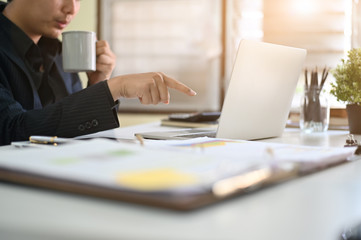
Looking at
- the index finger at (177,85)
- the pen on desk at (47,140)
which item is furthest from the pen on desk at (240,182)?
the index finger at (177,85)

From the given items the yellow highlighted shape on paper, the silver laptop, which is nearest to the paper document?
the yellow highlighted shape on paper

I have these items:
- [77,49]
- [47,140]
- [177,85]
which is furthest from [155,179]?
[77,49]

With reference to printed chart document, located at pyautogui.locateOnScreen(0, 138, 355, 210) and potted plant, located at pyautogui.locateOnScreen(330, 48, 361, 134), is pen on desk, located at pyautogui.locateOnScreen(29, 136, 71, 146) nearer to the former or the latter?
printed chart document, located at pyautogui.locateOnScreen(0, 138, 355, 210)

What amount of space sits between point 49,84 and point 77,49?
1.51 feet

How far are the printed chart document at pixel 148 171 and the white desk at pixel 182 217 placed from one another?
11mm

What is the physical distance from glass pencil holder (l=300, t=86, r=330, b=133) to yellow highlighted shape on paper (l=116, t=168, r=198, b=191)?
1.07 metres

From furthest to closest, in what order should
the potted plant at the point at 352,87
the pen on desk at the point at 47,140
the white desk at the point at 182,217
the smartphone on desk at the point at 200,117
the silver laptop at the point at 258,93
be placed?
the smartphone on desk at the point at 200,117, the potted plant at the point at 352,87, the silver laptop at the point at 258,93, the pen on desk at the point at 47,140, the white desk at the point at 182,217

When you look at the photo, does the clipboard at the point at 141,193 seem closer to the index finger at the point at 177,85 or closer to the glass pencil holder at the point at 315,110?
the index finger at the point at 177,85

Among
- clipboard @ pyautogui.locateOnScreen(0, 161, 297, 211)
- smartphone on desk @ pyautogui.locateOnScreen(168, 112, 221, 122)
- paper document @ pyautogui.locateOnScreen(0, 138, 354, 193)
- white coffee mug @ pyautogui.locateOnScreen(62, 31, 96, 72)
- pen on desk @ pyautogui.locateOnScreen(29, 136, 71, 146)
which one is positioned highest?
white coffee mug @ pyautogui.locateOnScreen(62, 31, 96, 72)

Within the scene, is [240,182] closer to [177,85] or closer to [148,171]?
[148,171]

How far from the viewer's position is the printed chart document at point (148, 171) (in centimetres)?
40

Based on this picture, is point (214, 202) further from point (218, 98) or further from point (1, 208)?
point (218, 98)

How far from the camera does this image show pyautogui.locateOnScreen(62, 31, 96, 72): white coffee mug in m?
1.38

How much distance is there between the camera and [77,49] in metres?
1.38
